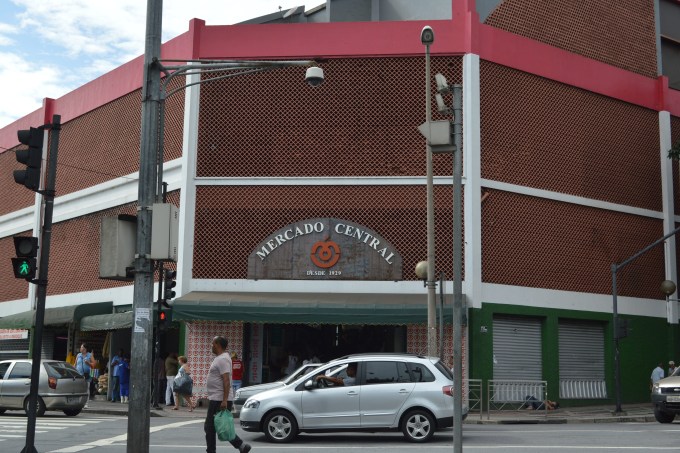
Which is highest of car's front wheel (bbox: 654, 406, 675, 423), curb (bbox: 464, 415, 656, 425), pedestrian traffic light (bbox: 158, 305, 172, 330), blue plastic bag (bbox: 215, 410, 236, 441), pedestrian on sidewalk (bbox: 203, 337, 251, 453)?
pedestrian traffic light (bbox: 158, 305, 172, 330)

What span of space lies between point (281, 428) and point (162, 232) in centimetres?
704

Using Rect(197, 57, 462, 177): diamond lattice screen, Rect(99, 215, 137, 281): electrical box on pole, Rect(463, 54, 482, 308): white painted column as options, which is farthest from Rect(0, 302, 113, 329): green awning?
Rect(99, 215, 137, 281): electrical box on pole

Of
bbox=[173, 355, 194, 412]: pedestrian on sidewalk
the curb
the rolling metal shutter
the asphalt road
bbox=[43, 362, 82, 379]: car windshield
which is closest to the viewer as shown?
the asphalt road

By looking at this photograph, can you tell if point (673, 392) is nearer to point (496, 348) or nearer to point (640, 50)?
point (496, 348)

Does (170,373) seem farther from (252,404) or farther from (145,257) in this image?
(145,257)

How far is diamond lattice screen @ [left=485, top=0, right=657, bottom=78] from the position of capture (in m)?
29.7

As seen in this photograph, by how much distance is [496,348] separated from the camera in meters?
27.7

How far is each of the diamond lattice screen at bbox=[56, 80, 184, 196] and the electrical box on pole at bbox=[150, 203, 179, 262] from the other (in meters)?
18.5

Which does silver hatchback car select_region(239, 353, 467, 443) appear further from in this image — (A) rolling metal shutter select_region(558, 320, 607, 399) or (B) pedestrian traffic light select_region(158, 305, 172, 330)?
(A) rolling metal shutter select_region(558, 320, 607, 399)

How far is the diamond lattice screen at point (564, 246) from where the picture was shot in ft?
91.6

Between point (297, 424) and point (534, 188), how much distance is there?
1499 cm

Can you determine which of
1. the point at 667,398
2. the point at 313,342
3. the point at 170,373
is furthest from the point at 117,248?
the point at 313,342

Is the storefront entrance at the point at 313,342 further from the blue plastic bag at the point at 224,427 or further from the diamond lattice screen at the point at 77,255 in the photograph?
the blue plastic bag at the point at 224,427

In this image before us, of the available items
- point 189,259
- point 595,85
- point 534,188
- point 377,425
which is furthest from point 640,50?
point 377,425
